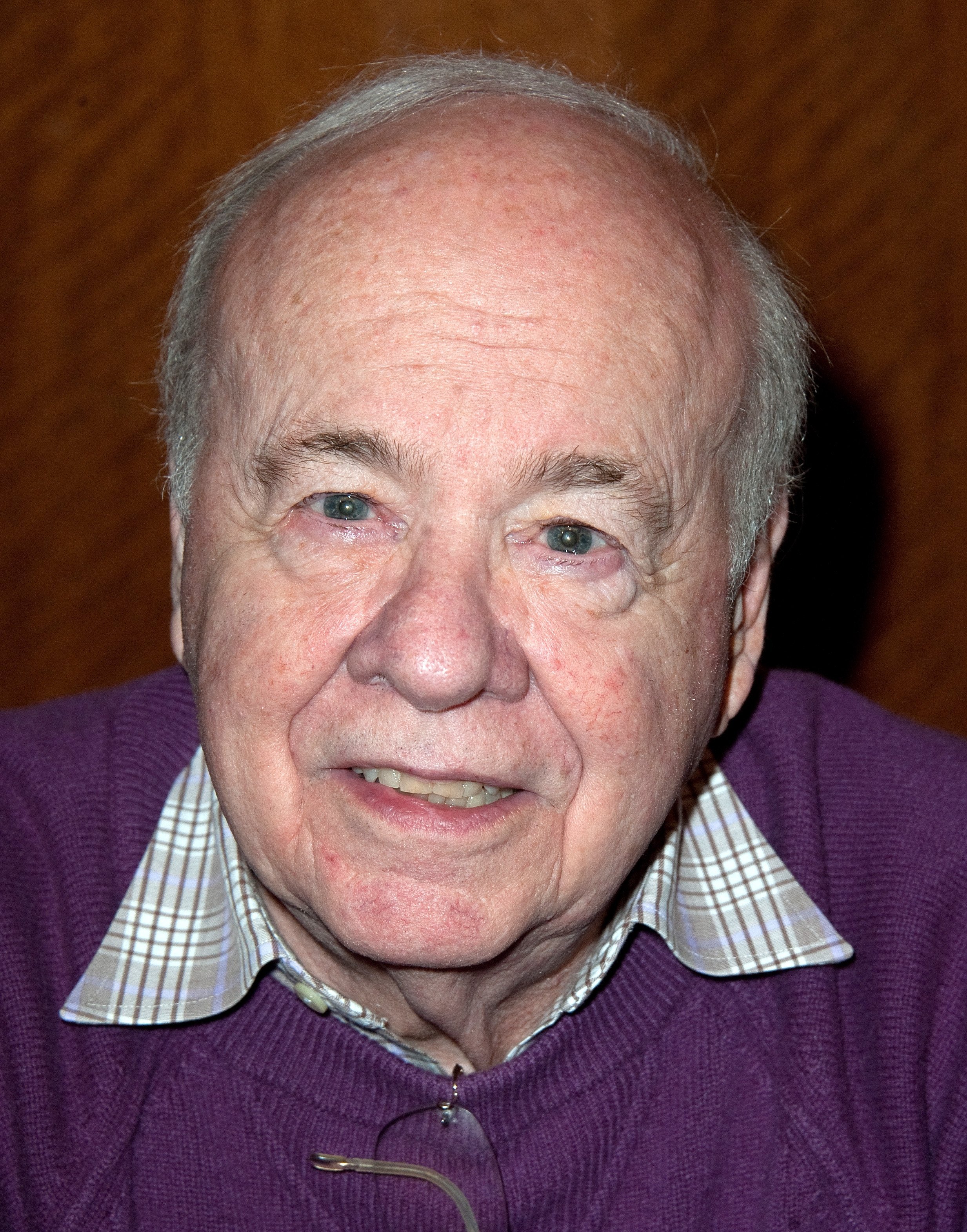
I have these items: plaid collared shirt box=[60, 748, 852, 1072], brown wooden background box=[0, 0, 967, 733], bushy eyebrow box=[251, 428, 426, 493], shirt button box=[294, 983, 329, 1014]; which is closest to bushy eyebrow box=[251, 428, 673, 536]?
bushy eyebrow box=[251, 428, 426, 493]

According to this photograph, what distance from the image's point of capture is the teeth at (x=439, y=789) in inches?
43.4

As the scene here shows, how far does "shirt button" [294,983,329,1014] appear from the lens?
1261 millimetres

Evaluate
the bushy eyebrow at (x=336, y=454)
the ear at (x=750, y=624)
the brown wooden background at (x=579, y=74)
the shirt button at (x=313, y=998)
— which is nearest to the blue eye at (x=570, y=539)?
the bushy eyebrow at (x=336, y=454)

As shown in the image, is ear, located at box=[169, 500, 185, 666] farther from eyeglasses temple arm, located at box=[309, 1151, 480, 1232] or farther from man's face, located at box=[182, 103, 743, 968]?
eyeglasses temple arm, located at box=[309, 1151, 480, 1232]

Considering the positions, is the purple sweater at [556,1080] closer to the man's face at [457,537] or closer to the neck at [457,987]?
the neck at [457,987]

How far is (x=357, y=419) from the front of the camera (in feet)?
3.51

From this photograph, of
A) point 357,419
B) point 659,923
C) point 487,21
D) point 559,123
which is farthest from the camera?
point 487,21

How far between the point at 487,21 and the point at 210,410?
3.76ft

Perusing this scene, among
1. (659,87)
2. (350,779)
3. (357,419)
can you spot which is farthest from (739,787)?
(659,87)

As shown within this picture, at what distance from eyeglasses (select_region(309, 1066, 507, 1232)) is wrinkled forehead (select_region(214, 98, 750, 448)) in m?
0.69

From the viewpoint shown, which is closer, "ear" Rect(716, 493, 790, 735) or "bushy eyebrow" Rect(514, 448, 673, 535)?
"bushy eyebrow" Rect(514, 448, 673, 535)

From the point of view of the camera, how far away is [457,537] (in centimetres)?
105

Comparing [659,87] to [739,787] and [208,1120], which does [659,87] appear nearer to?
[739,787]

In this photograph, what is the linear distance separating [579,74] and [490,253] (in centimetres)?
115
